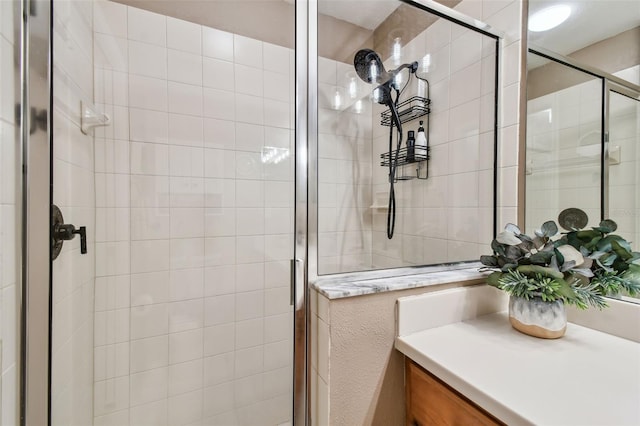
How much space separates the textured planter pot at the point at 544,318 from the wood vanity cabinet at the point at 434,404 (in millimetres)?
328

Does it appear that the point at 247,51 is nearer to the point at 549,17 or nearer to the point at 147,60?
the point at 147,60

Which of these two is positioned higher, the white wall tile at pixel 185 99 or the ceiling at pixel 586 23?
the ceiling at pixel 586 23

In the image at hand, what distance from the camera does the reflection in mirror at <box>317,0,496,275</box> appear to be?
44.9 inches

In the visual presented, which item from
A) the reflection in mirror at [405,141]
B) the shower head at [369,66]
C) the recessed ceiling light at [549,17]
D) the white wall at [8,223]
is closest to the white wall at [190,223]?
the reflection in mirror at [405,141]

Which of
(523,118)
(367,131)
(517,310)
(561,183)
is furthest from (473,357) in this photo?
(367,131)

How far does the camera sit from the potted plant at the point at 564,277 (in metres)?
0.71

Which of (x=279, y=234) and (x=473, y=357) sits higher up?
(x=279, y=234)

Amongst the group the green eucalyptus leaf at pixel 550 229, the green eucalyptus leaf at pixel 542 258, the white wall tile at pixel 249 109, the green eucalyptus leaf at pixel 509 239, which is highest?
the white wall tile at pixel 249 109

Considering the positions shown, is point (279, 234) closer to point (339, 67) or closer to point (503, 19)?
point (339, 67)

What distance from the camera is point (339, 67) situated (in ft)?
4.50

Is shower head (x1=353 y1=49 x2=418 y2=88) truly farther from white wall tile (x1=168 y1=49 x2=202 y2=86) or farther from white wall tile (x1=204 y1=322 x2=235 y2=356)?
white wall tile (x1=204 y1=322 x2=235 y2=356)

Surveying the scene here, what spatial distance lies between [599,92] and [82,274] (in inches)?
76.7

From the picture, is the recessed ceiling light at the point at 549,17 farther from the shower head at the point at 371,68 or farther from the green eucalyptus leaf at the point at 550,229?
the green eucalyptus leaf at the point at 550,229

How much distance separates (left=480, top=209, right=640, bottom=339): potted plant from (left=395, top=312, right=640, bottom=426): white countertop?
0.22 ft
